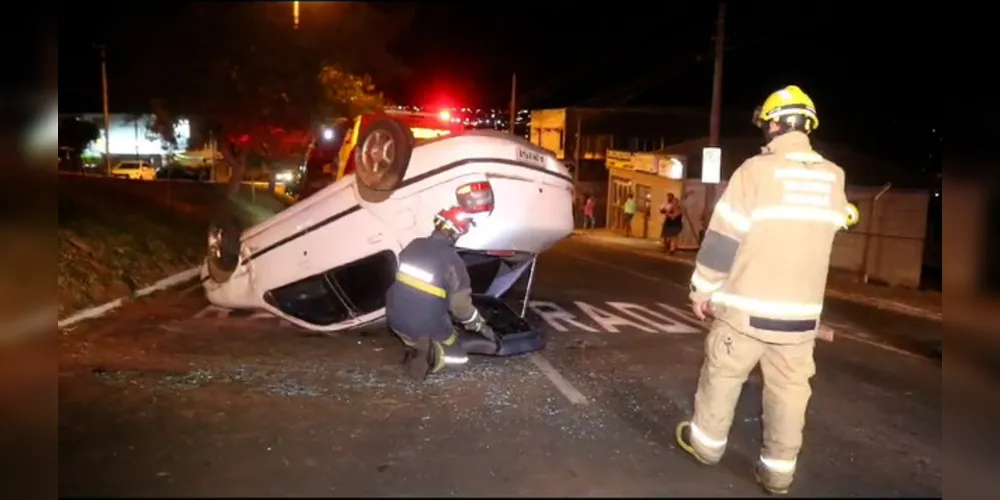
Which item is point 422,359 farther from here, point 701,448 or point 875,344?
point 875,344

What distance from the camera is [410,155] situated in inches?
279

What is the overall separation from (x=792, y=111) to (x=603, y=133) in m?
33.3

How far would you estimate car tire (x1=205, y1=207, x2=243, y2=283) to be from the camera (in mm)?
9312

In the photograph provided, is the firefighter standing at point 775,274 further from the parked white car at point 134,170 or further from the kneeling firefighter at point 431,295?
the parked white car at point 134,170

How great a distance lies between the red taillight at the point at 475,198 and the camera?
21.9 feet

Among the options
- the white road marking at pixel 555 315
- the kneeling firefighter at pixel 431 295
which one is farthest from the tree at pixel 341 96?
the kneeling firefighter at pixel 431 295

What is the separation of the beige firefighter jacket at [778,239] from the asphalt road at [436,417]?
37.7 inches

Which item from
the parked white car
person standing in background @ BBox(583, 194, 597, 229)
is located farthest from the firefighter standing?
the parked white car

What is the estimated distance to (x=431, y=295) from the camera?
21.1ft

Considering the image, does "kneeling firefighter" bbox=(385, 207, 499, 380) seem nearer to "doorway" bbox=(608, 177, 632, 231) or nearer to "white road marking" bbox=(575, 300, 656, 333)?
"white road marking" bbox=(575, 300, 656, 333)

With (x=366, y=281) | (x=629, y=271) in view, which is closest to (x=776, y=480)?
(x=366, y=281)

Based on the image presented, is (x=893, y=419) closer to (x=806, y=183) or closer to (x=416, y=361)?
(x=806, y=183)

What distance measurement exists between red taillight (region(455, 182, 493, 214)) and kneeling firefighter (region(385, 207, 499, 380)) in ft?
0.23

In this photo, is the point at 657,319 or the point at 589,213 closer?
the point at 657,319
